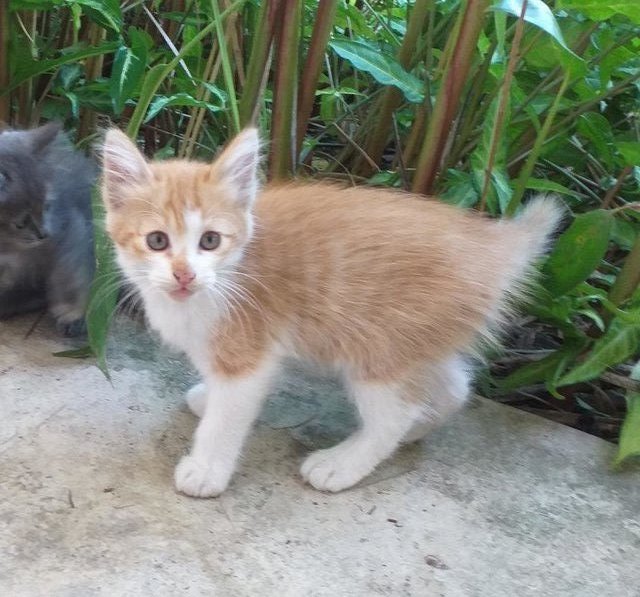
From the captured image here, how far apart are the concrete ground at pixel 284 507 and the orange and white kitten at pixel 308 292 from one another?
0.22ft

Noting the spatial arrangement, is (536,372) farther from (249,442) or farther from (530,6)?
(530,6)

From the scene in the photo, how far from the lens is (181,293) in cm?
105

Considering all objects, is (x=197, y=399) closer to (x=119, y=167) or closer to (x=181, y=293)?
(x=181, y=293)

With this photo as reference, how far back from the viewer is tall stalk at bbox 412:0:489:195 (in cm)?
123

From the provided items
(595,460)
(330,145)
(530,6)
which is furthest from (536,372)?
(330,145)

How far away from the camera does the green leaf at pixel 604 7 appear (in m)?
1.06

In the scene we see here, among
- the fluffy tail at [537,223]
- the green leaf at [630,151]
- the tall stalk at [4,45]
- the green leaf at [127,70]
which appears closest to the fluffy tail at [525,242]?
the fluffy tail at [537,223]

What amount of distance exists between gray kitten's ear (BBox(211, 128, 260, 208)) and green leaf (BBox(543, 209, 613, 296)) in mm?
541

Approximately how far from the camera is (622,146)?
1.26 m

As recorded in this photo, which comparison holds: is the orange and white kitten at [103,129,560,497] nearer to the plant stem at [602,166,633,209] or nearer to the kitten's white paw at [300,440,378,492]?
the kitten's white paw at [300,440,378,492]

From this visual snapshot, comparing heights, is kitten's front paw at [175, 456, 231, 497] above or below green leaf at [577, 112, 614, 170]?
below

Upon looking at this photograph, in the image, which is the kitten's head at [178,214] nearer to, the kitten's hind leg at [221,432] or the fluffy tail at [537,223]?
the kitten's hind leg at [221,432]

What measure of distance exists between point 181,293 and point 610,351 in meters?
0.72

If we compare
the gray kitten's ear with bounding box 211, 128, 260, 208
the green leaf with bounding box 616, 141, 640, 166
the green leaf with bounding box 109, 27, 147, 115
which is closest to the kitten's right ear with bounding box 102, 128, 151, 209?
the gray kitten's ear with bounding box 211, 128, 260, 208
